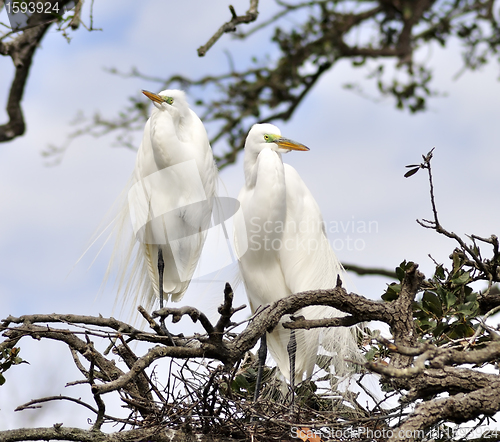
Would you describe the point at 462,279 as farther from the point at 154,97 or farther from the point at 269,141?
the point at 154,97

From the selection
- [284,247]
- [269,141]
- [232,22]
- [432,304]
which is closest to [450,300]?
[432,304]

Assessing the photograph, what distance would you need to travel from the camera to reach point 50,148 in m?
3.74

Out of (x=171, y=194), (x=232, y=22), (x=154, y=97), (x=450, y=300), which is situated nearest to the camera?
(x=450, y=300)

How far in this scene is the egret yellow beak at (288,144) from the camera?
289cm

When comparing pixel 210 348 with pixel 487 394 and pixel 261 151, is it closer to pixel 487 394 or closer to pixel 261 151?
pixel 487 394

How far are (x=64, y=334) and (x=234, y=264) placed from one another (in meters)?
1.23

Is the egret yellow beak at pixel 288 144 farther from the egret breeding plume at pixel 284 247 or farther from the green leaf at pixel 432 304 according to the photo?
the green leaf at pixel 432 304

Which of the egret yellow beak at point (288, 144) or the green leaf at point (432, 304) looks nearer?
the green leaf at point (432, 304)

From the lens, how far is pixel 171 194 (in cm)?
315

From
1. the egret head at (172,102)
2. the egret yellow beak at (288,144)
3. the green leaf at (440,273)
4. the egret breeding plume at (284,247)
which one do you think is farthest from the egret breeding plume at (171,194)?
the green leaf at (440,273)

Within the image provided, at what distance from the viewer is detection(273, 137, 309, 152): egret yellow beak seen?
2889mm

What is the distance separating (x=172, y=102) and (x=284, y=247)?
0.95m

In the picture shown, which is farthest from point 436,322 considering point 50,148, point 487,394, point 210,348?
point 50,148

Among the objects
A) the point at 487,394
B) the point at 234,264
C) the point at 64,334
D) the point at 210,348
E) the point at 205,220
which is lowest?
the point at 487,394
